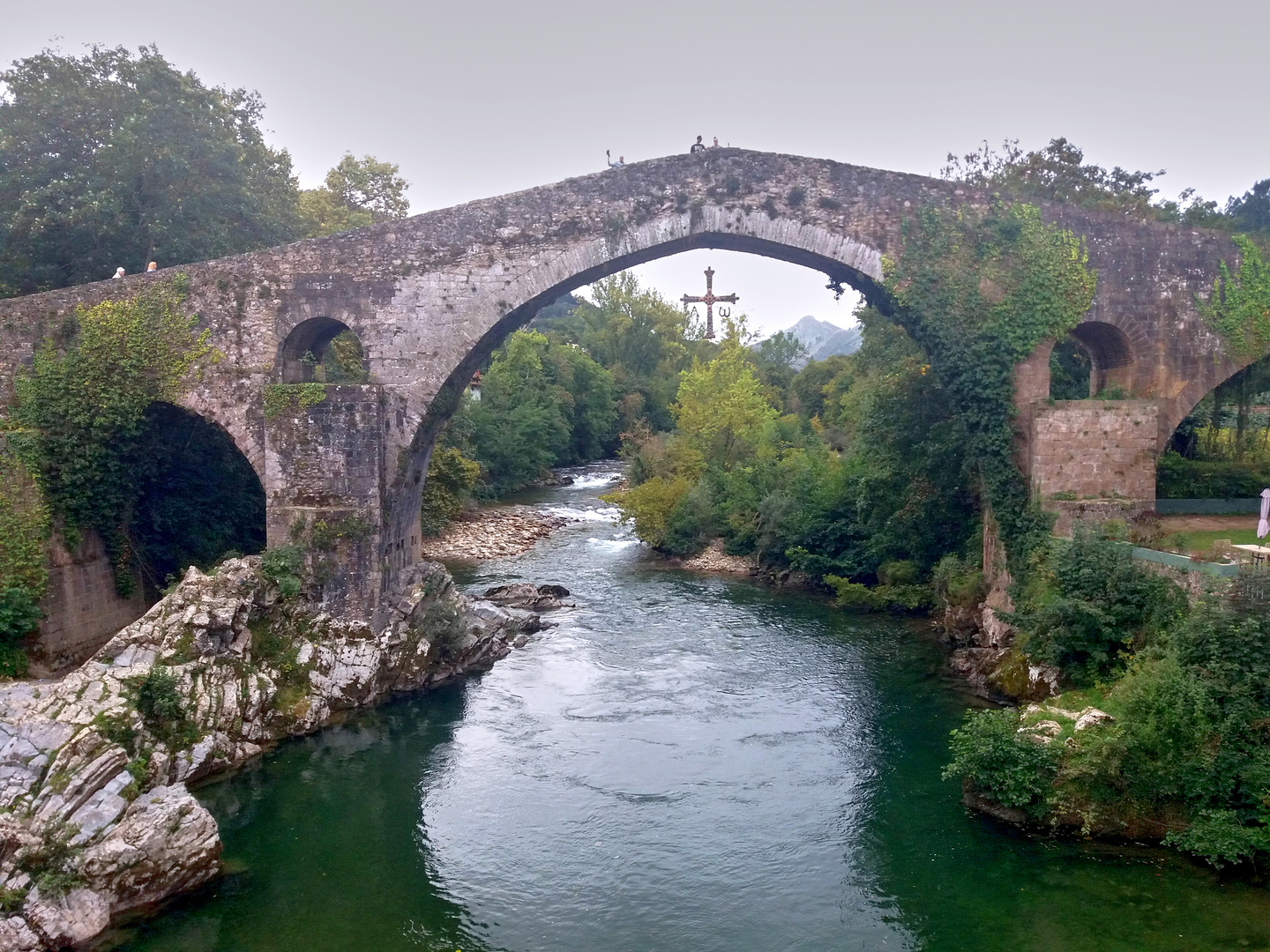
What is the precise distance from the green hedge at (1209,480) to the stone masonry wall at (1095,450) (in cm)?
192

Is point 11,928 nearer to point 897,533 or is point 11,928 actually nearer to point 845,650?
point 845,650

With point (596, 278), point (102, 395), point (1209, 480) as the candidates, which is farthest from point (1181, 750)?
point (102, 395)

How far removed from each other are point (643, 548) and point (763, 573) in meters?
4.04

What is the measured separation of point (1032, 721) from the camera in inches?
371

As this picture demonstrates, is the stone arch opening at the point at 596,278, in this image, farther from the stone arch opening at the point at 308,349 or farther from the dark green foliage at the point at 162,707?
the dark green foliage at the point at 162,707

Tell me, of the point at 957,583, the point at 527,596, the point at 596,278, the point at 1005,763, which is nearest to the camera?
the point at 1005,763

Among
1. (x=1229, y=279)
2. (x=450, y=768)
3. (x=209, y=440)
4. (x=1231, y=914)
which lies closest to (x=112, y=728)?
(x=450, y=768)

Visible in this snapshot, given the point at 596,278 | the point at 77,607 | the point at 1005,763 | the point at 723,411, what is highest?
the point at 596,278

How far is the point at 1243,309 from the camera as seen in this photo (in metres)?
13.4

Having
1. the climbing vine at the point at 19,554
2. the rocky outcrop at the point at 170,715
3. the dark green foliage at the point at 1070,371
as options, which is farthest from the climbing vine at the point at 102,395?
the dark green foliage at the point at 1070,371

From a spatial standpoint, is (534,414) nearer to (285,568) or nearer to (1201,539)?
(285,568)

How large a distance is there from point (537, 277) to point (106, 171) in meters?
8.29

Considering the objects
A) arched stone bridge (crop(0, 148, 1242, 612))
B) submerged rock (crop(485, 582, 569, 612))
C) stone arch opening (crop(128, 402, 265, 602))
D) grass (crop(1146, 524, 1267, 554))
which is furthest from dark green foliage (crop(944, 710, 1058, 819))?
stone arch opening (crop(128, 402, 265, 602))

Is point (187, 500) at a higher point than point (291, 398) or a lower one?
lower
